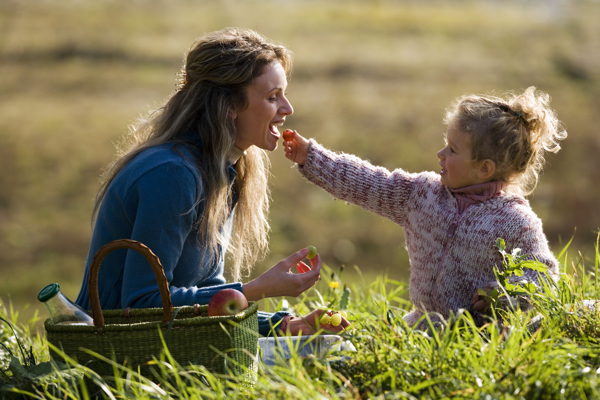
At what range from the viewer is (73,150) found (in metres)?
12.0

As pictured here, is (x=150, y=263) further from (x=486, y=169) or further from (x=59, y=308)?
(x=486, y=169)

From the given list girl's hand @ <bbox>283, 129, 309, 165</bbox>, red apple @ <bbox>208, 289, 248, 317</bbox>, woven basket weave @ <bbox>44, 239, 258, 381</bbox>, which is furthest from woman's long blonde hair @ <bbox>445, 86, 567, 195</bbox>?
woven basket weave @ <bbox>44, 239, 258, 381</bbox>

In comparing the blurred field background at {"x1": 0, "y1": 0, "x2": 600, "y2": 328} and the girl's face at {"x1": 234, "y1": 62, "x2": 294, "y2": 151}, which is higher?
the girl's face at {"x1": 234, "y1": 62, "x2": 294, "y2": 151}

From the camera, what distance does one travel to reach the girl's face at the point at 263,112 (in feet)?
12.7

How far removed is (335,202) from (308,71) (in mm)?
3926

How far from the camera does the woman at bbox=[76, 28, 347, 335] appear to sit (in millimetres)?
3395

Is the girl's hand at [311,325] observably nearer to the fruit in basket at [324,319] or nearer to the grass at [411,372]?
the fruit in basket at [324,319]

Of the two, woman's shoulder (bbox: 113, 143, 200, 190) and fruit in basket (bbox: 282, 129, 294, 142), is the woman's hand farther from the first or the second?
fruit in basket (bbox: 282, 129, 294, 142)

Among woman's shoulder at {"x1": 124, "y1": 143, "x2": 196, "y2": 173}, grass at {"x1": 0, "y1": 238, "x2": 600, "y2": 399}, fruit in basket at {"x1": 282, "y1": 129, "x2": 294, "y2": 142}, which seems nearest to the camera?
grass at {"x1": 0, "y1": 238, "x2": 600, "y2": 399}

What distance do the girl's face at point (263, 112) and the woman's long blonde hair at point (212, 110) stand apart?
0.04 metres

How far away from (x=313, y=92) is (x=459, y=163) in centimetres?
988

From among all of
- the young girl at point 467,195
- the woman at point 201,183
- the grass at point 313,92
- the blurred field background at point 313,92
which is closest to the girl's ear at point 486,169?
the young girl at point 467,195

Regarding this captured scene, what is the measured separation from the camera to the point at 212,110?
12.5ft

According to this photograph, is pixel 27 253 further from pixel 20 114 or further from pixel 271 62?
pixel 271 62
